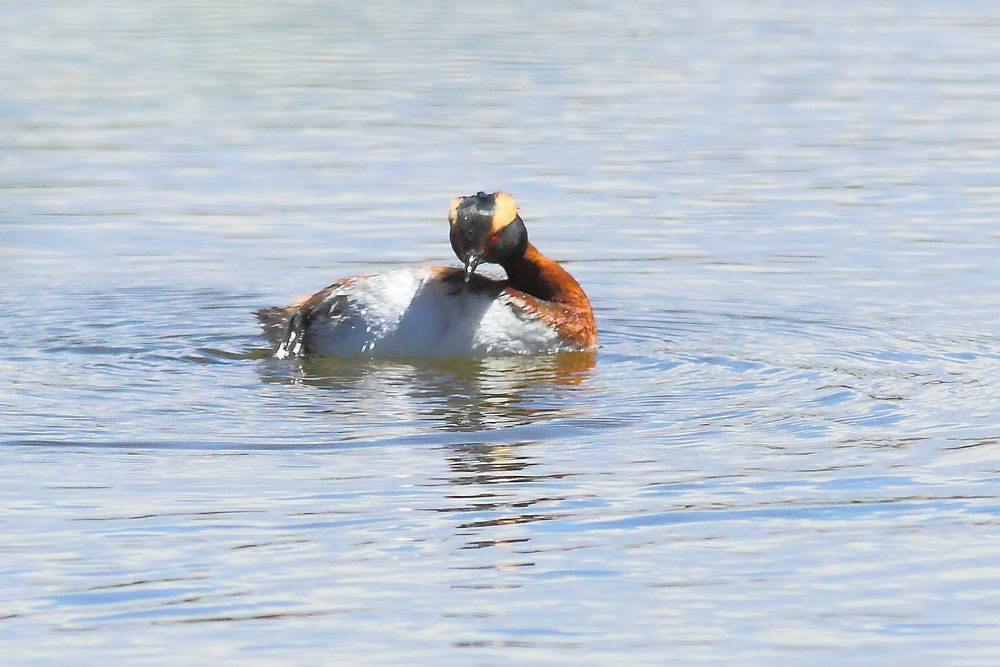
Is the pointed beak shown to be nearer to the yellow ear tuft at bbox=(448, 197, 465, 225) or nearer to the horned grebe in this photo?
the horned grebe

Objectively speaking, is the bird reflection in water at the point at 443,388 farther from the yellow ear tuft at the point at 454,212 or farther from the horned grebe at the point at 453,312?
the yellow ear tuft at the point at 454,212

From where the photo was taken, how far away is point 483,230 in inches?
405

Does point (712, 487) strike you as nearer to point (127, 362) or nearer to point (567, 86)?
point (127, 362)

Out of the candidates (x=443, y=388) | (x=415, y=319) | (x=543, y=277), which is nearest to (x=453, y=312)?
(x=415, y=319)

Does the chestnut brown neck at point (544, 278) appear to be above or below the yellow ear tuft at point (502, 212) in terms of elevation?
below

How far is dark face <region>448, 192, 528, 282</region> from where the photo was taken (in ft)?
33.6

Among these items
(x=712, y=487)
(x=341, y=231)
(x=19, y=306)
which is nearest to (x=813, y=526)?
(x=712, y=487)

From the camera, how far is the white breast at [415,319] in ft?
33.2

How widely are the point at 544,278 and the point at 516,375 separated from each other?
2.98 ft

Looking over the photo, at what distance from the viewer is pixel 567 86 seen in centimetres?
2033

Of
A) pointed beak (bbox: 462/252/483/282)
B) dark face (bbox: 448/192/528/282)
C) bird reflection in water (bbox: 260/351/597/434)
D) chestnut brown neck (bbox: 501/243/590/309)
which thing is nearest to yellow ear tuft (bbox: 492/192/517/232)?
dark face (bbox: 448/192/528/282)

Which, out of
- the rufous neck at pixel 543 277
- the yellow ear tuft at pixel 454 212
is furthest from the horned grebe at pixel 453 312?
the rufous neck at pixel 543 277

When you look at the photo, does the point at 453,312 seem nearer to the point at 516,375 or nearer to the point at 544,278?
the point at 516,375

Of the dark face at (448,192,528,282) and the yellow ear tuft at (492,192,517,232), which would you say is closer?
the dark face at (448,192,528,282)
